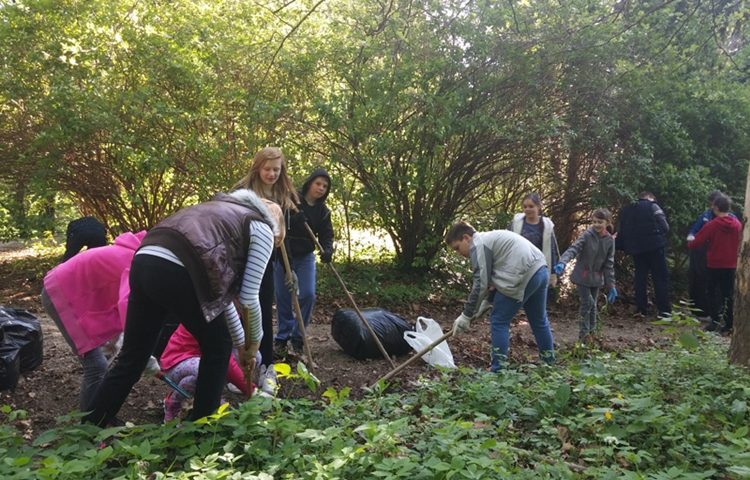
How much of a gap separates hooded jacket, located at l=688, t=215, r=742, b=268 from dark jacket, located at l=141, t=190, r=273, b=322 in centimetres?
622

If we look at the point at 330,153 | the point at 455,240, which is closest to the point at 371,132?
the point at 330,153

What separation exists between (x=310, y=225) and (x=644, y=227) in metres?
4.71

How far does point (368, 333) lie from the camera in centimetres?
528

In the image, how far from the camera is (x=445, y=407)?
362cm

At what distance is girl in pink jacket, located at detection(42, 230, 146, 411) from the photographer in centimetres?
331

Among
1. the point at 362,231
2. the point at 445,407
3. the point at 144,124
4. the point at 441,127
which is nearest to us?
the point at 445,407

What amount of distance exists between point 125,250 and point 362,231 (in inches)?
236

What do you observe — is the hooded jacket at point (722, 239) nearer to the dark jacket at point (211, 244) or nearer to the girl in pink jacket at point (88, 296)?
the dark jacket at point (211, 244)

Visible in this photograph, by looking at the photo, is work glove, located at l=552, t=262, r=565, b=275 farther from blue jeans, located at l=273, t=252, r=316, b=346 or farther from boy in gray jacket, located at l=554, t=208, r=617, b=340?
blue jeans, located at l=273, t=252, r=316, b=346

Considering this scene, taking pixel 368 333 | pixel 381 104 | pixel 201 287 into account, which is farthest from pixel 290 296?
pixel 381 104

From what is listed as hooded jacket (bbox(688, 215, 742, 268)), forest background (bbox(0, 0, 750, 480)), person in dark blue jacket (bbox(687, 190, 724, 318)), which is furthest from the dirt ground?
hooded jacket (bbox(688, 215, 742, 268))

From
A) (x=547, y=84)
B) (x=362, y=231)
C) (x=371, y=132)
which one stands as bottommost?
(x=362, y=231)

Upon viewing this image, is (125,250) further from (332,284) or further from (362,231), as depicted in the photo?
(362,231)

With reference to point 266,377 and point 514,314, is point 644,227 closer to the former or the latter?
point 514,314
